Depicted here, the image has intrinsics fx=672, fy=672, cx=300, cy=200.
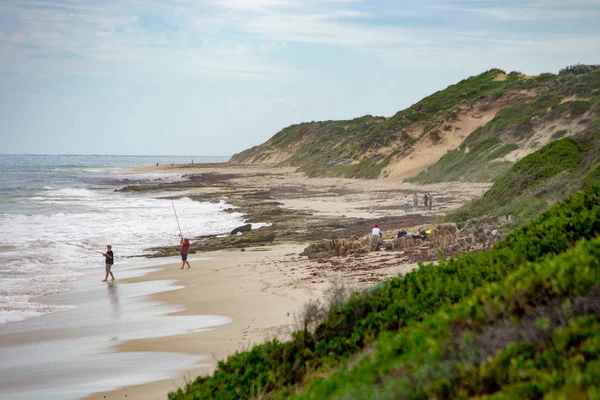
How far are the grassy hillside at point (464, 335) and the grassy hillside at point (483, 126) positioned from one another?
3492 cm

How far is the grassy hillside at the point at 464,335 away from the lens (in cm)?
405

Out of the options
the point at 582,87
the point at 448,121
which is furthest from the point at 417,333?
the point at 448,121

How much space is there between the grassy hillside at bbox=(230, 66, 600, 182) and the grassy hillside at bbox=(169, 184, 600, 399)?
115ft

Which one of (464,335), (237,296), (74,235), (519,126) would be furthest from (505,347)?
(519,126)

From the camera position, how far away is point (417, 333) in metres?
5.09

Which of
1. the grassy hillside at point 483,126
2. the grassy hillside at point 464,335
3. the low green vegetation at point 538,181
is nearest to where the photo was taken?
the grassy hillside at point 464,335

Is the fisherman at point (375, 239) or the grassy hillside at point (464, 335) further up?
the grassy hillside at point (464, 335)

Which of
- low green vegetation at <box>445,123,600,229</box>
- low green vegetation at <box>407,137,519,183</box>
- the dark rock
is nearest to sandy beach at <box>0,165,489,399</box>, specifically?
the dark rock

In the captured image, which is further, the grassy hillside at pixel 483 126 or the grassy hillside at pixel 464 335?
the grassy hillside at pixel 483 126

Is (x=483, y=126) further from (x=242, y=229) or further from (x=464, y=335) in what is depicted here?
(x=464, y=335)

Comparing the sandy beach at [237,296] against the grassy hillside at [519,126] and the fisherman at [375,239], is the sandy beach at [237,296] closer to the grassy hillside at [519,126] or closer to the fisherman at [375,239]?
the fisherman at [375,239]

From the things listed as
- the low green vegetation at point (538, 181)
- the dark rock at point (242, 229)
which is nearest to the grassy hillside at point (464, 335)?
the low green vegetation at point (538, 181)

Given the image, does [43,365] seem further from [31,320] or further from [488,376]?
[488,376]

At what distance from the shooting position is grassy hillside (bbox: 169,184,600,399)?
4047 mm
